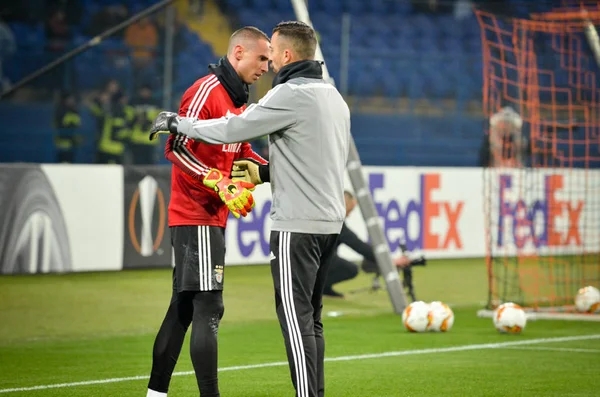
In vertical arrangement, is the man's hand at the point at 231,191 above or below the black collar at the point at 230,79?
below

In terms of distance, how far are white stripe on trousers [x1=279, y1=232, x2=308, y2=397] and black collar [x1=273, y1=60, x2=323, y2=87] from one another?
0.69m

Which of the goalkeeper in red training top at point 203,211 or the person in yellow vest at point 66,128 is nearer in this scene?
the goalkeeper in red training top at point 203,211

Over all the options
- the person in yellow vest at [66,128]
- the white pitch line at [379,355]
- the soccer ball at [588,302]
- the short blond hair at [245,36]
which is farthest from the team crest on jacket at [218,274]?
the person in yellow vest at [66,128]

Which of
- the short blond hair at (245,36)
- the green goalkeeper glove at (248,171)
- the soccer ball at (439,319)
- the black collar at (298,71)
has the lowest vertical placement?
the soccer ball at (439,319)

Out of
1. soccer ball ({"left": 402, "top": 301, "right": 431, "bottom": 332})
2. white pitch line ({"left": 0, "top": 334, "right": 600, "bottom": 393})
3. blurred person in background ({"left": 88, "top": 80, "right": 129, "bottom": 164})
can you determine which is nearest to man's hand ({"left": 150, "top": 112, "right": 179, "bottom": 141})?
white pitch line ({"left": 0, "top": 334, "right": 600, "bottom": 393})

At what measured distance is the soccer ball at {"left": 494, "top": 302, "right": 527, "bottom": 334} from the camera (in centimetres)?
880

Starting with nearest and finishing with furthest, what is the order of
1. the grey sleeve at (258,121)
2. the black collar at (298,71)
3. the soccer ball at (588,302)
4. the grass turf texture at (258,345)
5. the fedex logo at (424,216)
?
1. the grey sleeve at (258,121)
2. the black collar at (298,71)
3. the grass turf texture at (258,345)
4. the soccer ball at (588,302)
5. the fedex logo at (424,216)

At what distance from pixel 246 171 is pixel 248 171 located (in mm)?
12

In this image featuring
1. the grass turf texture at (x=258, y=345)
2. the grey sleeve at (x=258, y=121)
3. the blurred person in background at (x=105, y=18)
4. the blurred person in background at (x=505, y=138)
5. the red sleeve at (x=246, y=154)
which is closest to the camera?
the grey sleeve at (x=258, y=121)

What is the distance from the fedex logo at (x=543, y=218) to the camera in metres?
15.0

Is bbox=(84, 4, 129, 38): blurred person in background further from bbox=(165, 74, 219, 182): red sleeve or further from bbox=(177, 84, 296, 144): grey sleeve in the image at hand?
bbox=(177, 84, 296, 144): grey sleeve

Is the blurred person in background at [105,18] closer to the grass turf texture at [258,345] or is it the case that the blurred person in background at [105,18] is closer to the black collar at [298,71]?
the grass turf texture at [258,345]

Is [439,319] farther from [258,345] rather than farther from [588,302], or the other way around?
[588,302]

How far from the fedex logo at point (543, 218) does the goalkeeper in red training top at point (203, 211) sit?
977 centimetres
